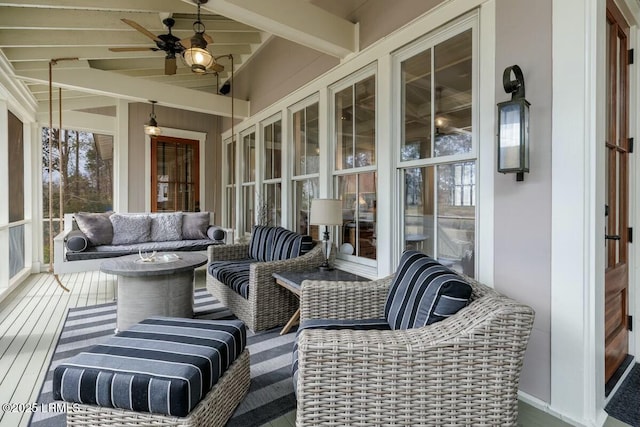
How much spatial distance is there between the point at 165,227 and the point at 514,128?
16.5ft

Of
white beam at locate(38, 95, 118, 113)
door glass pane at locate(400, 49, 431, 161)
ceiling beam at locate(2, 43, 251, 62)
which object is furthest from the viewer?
white beam at locate(38, 95, 118, 113)

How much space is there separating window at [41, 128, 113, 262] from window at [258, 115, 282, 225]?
3.16 m

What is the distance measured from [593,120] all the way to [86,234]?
217 inches

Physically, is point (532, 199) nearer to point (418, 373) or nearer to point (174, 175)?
point (418, 373)

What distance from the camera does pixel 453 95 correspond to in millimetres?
2389

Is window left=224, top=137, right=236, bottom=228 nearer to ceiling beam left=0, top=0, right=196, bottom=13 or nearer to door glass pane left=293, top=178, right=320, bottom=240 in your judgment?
door glass pane left=293, top=178, right=320, bottom=240

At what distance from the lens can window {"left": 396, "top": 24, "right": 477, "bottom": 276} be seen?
2.31 meters

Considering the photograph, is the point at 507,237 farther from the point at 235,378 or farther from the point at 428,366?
the point at 235,378

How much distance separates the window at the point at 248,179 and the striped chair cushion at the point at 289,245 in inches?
82.2

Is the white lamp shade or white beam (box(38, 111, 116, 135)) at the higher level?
white beam (box(38, 111, 116, 135))

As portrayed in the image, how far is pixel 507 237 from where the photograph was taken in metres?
1.99

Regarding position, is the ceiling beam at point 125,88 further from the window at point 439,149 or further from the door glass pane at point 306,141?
the window at point 439,149

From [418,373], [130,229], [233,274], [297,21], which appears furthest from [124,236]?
[418,373]

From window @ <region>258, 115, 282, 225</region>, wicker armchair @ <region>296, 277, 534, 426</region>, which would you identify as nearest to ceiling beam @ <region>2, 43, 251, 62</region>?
window @ <region>258, 115, 282, 225</region>
